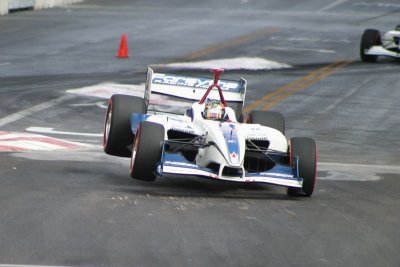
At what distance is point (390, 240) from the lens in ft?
36.9

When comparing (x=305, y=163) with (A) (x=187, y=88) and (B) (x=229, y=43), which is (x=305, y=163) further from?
(B) (x=229, y=43)

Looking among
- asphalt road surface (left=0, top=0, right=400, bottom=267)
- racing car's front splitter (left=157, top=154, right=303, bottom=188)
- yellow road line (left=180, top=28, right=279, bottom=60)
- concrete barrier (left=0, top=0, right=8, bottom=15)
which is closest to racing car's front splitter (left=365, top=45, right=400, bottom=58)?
asphalt road surface (left=0, top=0, right=400, bottom=267)

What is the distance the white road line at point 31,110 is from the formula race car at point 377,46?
11869mm

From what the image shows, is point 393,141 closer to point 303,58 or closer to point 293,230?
point 293,230

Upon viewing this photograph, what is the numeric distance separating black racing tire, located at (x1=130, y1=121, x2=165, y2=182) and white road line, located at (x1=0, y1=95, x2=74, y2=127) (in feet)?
26.5

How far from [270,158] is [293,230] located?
2.90 meters

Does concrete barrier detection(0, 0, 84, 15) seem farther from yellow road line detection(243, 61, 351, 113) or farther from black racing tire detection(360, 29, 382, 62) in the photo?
black racing tire detection(360, 29, 382, 62)

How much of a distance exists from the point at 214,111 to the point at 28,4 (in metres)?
35.1

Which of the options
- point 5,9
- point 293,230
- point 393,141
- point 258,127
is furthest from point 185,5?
point 293,230

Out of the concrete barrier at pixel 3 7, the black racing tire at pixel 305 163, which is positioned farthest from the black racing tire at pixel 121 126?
the concrete barrier at pixel 3 7

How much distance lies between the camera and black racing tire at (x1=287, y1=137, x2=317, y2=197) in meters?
13.9

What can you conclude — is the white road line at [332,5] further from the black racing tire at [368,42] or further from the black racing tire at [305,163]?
the black racing tire at [305,163]

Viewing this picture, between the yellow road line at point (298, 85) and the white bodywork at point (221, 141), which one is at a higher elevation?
the white bodywork at point (221, 141)

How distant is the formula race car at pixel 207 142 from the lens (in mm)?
13742
